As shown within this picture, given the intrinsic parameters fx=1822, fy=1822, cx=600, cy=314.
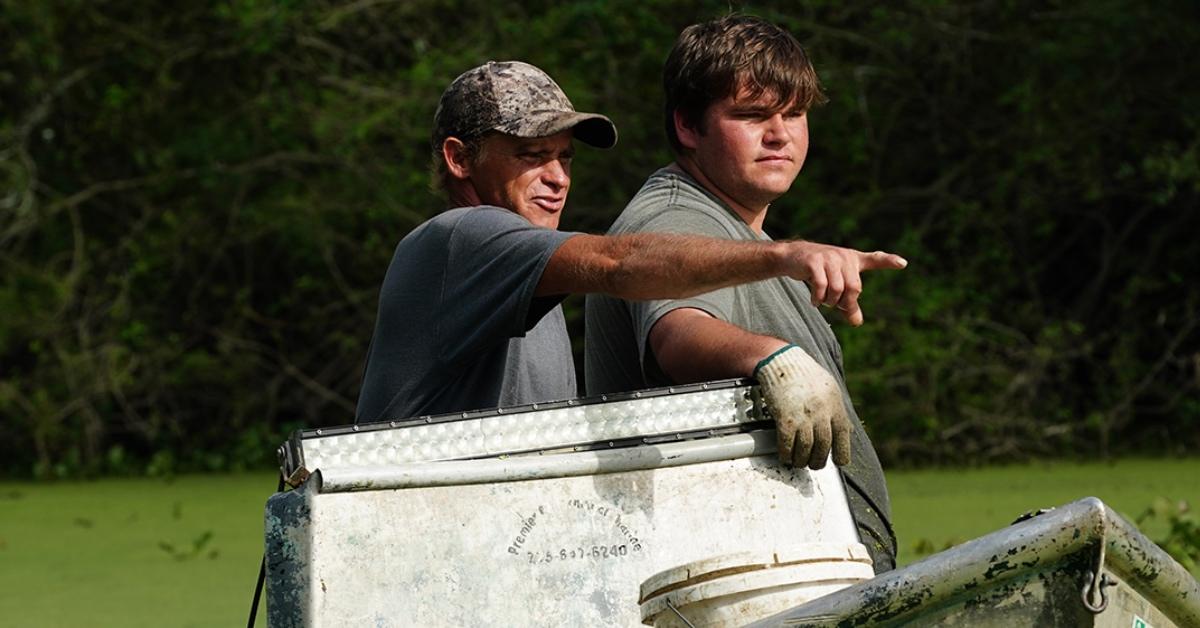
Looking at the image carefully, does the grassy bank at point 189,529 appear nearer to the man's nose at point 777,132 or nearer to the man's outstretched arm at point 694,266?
the man's nose at point 777,132

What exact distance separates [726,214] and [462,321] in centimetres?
48

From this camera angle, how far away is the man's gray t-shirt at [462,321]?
2.50 metres

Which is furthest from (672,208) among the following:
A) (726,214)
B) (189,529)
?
(189,529)

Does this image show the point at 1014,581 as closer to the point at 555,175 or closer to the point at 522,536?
the point at 522,536

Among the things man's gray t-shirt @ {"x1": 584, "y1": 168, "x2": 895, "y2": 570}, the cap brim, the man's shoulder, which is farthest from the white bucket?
the cap brim

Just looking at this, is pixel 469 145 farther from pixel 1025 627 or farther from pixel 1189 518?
pixel 1189 518

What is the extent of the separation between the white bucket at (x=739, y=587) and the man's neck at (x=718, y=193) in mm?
892

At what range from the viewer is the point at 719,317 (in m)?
2.54

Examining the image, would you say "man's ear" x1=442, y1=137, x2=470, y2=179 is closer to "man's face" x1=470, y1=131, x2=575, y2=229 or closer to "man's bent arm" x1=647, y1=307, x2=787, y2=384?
"man's face" x1=470, y1=131, x2=575, y2=229

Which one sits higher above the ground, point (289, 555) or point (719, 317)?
point (719, 317)

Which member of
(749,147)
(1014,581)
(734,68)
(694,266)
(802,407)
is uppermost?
(734,68)

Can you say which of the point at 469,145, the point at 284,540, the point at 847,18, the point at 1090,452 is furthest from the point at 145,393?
the point at 284,540

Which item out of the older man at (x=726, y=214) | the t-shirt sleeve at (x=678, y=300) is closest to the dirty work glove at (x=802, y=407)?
the older man at (x=726, y=214)

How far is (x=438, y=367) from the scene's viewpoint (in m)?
2.67
